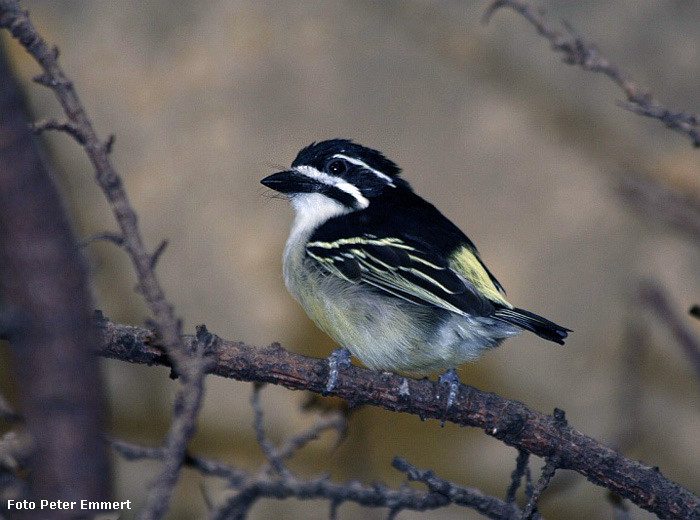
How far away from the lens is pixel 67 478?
3.37ft

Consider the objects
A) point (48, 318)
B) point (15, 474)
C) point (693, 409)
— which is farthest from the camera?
point (693, 409)

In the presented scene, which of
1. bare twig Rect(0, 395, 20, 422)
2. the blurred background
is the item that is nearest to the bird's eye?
the blurred background

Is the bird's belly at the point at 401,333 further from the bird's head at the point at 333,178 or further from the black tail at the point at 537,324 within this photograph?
the bird's head at the point at 333,178

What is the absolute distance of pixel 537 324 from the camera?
11.5 ft

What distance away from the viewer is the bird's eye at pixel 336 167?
4445 millimetres

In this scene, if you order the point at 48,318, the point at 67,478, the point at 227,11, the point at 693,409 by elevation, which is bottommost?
the point at 67,478

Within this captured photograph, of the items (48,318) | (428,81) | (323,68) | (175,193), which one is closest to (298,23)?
(323,68)

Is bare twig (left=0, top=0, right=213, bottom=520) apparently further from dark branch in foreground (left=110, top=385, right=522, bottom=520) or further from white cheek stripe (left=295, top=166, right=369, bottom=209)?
white cheek stripe (left=295, top=166, right=369, bottom=209)

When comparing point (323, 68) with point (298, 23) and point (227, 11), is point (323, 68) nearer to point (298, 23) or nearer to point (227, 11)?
point (298, 23)

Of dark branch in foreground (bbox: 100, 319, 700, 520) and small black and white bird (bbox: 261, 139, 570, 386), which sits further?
small black and white bird (bbox: 261, 139, 570, 386)

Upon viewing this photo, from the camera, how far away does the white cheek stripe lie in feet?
14.6

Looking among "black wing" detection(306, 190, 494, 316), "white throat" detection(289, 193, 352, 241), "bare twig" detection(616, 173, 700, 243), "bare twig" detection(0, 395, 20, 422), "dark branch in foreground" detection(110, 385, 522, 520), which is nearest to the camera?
"bare twig" detection(616, 173, 700, 243)

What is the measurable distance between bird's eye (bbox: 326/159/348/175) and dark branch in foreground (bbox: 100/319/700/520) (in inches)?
58.6

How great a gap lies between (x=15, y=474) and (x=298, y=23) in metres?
3.84
